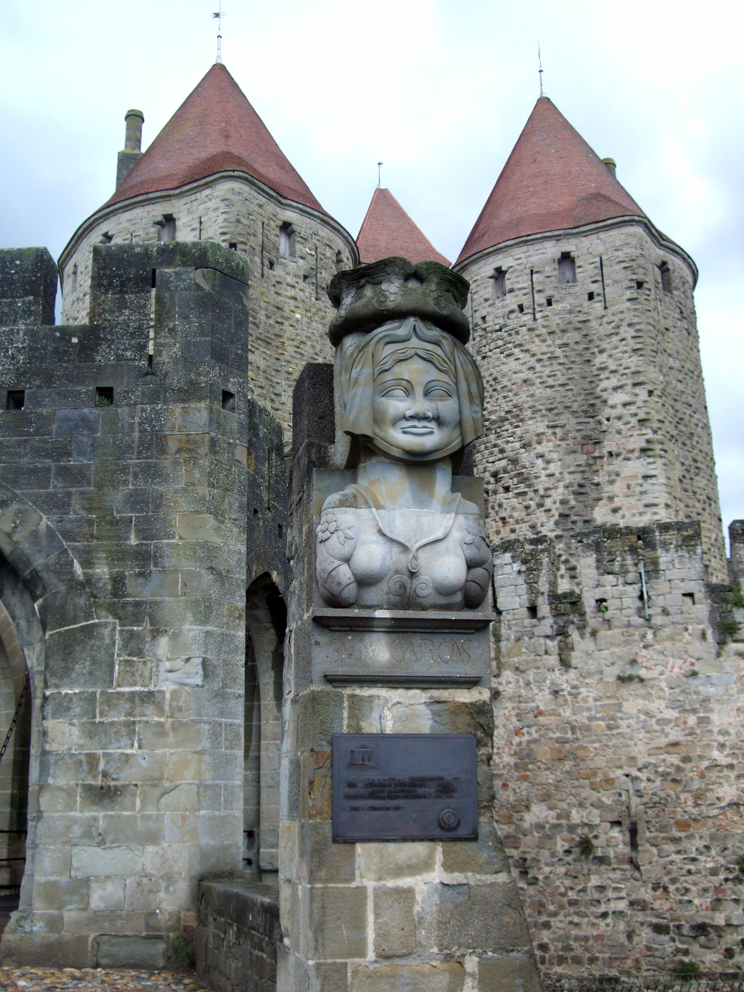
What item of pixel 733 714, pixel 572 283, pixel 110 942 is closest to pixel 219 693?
pixel 110 942

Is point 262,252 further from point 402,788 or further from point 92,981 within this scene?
point 402,788

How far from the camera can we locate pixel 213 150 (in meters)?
23.8

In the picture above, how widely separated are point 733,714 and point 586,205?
53.5 ft

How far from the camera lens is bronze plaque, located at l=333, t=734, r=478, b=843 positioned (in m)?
3.68

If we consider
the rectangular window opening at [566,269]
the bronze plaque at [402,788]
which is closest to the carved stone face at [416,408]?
the bronze plaque at [402,788]

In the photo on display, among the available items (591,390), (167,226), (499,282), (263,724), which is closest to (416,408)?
(263,724)

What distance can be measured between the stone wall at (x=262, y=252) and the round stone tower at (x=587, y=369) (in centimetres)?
361

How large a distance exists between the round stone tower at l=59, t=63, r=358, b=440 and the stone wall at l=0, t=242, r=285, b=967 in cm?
1376

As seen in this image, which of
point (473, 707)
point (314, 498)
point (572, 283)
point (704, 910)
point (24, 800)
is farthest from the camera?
point (572, 283)

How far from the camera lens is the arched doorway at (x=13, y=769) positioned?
8664 millimetres

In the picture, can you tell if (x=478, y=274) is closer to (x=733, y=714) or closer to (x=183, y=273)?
(x=733, y=714)

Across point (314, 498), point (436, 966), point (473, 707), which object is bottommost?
point (436, 966)

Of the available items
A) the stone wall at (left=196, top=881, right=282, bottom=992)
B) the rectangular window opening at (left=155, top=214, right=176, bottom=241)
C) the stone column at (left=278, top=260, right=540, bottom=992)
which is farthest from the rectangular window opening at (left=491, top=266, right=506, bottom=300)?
the stone column at (left=278, top=260, right=540, bottom=992)

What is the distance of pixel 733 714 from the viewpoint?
9.91m
